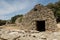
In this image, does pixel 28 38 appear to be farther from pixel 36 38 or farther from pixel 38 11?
pixel 38 11

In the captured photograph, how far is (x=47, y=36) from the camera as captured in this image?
13.3ft

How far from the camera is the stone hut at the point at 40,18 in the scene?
60.5ft

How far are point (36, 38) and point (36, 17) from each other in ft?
49.5

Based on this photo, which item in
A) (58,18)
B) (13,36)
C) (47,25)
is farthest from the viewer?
(58,18)

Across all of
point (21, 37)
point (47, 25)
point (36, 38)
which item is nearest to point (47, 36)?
point (36, 38)

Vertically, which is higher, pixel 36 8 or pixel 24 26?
pixel 36 8

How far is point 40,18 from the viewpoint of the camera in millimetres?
18859

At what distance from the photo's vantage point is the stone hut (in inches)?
727

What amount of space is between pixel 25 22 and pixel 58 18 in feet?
58.1

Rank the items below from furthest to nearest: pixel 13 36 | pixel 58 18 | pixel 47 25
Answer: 1. pixel 58 18
2. pixel 47 25
3. pixel 13 36

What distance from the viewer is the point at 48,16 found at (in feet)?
61.0

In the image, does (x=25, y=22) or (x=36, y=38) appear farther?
(x=25, y=22)

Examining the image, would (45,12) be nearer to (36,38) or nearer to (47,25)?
(47,25)

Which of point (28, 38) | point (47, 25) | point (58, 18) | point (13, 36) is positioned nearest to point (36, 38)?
point (28, 38)
